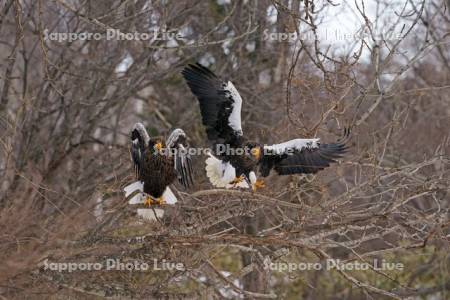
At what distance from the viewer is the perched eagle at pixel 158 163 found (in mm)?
6562

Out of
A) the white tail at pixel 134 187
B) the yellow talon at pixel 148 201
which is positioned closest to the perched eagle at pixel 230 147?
the white tail at pixel 134 187

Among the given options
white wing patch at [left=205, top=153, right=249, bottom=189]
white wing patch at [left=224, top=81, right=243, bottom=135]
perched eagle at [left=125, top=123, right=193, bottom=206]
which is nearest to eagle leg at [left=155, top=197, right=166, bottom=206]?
perched eagle at [left=125, top=123, right=193, bottom=206]

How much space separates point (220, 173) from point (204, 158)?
1175 millimetres

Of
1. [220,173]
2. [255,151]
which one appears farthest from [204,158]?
[255,151]

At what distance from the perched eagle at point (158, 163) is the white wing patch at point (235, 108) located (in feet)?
2.03

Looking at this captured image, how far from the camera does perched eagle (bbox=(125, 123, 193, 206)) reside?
21.5 feet

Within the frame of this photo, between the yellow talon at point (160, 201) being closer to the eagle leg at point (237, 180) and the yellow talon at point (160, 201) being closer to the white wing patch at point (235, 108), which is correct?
the eagle leg at point (237, 180)

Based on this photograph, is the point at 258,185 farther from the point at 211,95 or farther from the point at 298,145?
the point at 211,95

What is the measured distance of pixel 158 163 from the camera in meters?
6.67

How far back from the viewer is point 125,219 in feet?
21.1

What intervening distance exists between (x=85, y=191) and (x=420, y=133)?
7670 millimetres

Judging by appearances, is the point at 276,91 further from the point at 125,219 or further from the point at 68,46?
the point at 125,219

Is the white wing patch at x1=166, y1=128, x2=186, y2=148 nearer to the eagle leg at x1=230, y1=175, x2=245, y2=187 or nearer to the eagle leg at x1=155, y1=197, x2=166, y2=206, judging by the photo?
the eagle leg at x1=155, y1=197, x2=166, y2=206

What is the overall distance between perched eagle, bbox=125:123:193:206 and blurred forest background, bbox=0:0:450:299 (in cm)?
19
